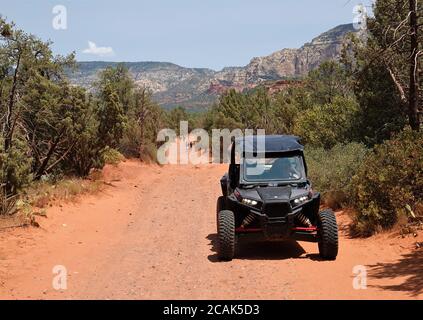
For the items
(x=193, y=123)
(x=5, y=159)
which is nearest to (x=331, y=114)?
(x=5, y=159)

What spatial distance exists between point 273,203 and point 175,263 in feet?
7.01

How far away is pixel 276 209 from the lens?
27.0 ft

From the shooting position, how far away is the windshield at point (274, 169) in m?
9.15

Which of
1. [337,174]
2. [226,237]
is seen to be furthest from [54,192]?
[337,174]

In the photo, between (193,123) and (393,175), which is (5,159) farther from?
(193,123)

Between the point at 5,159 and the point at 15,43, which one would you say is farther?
the point at 15,43

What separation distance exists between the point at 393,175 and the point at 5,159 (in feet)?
29.5

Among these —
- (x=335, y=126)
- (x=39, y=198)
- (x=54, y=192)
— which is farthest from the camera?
(x=335, y=126)

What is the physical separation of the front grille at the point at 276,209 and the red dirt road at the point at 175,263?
856mm

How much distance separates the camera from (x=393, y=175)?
33.1 feet

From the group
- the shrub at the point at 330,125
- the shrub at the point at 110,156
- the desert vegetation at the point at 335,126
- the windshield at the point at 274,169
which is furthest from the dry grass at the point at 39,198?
the shrub at the point at 330,125

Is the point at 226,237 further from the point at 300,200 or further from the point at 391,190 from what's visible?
the point at 391,190

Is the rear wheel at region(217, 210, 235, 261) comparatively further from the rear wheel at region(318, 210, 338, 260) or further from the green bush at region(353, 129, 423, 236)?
the green bush at region(353, 129, 423, 236)

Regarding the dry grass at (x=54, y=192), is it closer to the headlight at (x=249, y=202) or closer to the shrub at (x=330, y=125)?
the headlight at (x=249, y=202)
